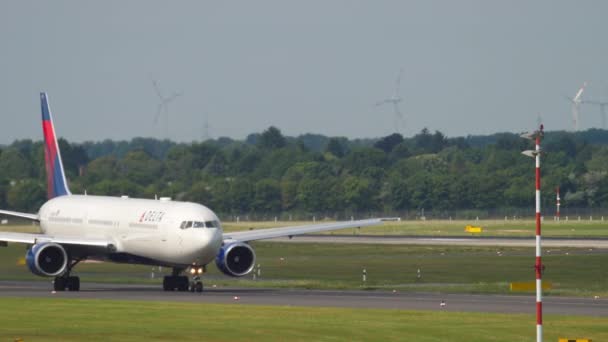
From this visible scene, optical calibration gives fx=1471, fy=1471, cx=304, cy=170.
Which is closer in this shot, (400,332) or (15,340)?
(15,340)

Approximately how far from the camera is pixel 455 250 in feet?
365

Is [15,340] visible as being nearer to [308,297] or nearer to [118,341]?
[118,341]

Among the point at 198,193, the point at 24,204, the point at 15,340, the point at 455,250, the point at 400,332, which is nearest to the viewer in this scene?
the point at 15,340

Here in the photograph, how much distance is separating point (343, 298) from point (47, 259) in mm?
15715

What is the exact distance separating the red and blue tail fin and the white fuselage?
571 cm

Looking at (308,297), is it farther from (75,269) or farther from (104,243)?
(75,269)

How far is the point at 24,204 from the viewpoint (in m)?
174

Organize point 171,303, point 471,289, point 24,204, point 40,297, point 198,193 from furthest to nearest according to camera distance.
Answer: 1. point 198,193
2. point 24,204
3. point 471,289
4. point 40,297
5. point 171,303

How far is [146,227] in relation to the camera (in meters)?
71.4

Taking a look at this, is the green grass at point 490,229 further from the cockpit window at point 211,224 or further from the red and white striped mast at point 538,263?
the red and white striped mast at point 538,263

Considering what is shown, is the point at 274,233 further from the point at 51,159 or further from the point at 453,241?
the point at 453,241

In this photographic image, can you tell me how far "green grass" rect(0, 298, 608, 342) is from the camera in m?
45.9

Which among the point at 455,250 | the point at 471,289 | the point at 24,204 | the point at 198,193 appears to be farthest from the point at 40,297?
the point at 198,193

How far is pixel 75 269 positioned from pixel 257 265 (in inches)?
459
